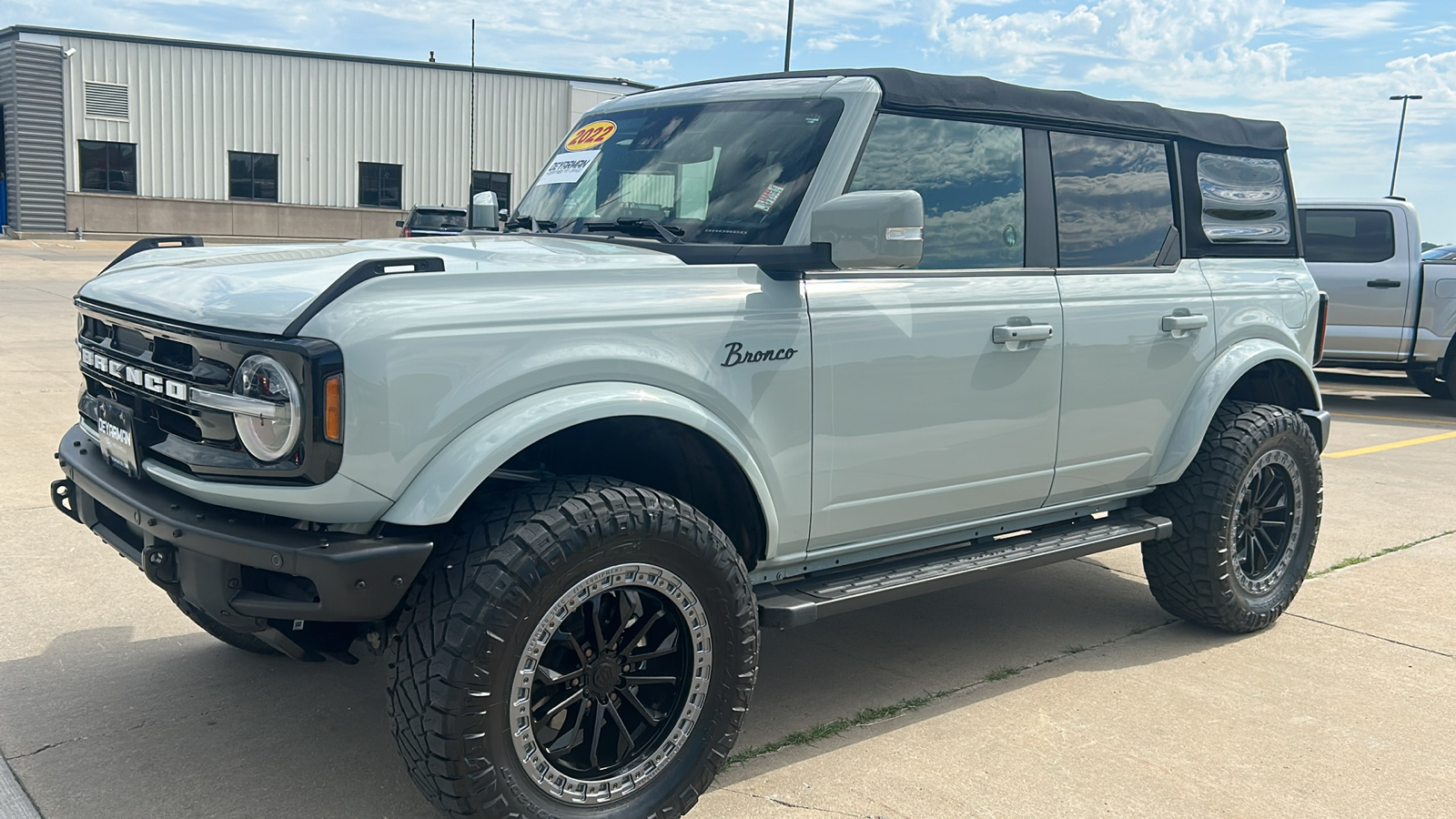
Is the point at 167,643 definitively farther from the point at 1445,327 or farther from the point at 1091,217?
the point at 1445,327

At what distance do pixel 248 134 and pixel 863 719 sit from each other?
34.8 metres

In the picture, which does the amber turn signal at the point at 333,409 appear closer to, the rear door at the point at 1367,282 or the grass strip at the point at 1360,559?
the grass strip at the point at 1360,559

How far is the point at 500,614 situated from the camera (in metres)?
2.72

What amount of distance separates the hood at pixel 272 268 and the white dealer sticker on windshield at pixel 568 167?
21.2 inches

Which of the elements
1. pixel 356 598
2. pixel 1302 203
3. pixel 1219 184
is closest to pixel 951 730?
pixel 356 598

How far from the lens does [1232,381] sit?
4.74 meters

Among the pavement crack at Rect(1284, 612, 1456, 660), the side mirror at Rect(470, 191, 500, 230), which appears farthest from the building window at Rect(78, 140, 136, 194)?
the pavement crack at Rect(1284, 612, 1456, 660)

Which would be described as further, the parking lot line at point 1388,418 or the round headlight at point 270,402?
the parking lot line at point 1388,418

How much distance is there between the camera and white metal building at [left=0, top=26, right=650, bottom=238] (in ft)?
105

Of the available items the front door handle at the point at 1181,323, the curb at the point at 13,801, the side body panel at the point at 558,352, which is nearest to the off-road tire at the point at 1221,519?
the front door handle at the point at 1181,323

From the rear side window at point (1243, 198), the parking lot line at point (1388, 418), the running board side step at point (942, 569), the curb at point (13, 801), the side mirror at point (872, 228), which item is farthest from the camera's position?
the parking lot line at point (1388, 418)

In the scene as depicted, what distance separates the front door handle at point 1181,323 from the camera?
450cm

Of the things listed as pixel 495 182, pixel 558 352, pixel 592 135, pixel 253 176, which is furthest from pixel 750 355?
pixel 495 182

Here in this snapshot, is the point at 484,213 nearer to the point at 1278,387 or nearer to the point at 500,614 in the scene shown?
the point at 500,614
